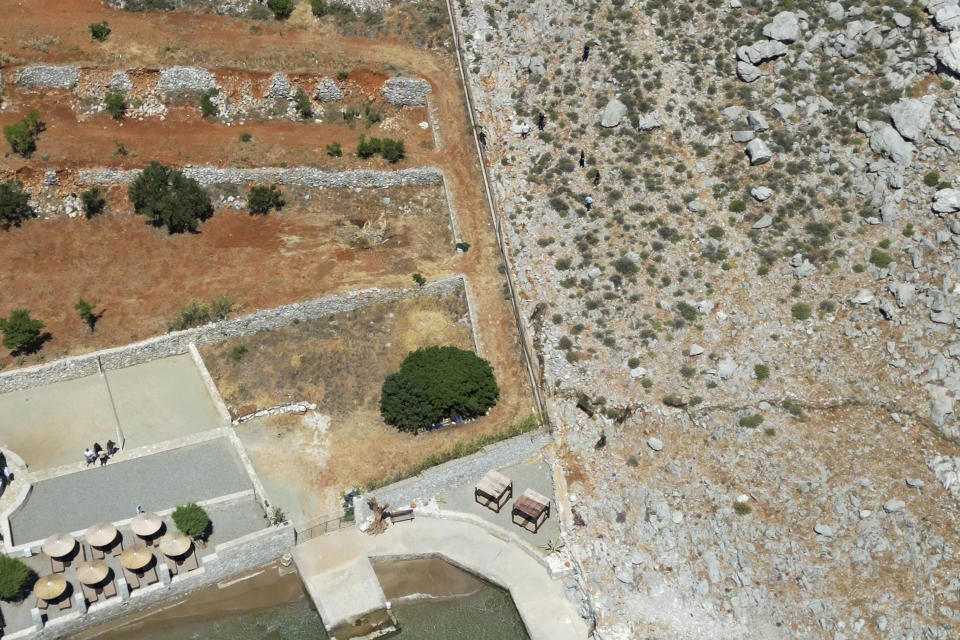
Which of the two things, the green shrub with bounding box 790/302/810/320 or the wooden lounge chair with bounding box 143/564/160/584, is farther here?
the green shrub with bounding box 790/302/810/320

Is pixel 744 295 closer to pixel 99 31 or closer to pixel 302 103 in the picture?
pixel 302 103

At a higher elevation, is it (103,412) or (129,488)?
(103,412)

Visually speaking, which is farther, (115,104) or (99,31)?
(99,31)

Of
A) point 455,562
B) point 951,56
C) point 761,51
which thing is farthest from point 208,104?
point 951,56

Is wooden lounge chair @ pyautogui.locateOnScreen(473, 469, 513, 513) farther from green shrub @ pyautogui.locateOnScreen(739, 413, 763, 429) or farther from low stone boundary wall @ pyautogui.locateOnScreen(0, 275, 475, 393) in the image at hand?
green shrub @ pyautogui.locateOnScreen(739, 413, 763, 429)

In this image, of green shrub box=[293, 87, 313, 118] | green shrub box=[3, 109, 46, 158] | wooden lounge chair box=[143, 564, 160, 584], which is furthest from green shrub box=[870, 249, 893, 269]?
green shrub box=[3, 109, 46, 158]

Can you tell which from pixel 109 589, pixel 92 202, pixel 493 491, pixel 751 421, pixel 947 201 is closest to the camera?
pixel 109 589
